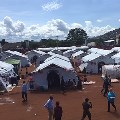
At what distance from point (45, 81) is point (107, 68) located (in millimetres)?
9422

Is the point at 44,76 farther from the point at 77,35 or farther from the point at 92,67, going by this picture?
the point at 77,35

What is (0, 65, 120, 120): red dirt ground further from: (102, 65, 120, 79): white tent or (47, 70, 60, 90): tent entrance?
(102, 65, 120, 79): white tent

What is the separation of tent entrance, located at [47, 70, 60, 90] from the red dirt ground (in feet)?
8.13

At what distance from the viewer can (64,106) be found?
22172mm

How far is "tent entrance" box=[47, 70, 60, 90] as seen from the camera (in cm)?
3047

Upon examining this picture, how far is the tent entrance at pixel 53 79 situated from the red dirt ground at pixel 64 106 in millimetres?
2479

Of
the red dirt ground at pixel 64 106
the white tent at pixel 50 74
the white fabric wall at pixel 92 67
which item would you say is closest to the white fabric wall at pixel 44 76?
the white tent at pixel 50 74

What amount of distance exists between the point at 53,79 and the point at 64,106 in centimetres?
873

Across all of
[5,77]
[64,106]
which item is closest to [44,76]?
[5,77]

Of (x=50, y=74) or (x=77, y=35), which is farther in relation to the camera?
(x=77, y=35)

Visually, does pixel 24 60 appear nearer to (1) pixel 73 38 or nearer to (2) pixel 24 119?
(2) pixel 24 119

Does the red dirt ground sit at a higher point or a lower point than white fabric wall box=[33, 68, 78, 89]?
lower

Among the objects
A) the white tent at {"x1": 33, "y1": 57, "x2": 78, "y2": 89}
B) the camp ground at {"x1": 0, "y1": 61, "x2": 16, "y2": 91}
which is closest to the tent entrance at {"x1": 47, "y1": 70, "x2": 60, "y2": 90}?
the white tent at {"x1": 33, "y1": 57, "x2": 78, "y2": 89}

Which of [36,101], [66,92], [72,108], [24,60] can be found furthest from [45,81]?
[24,60]
